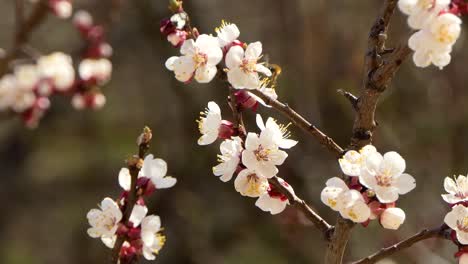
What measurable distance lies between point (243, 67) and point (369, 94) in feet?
0.69

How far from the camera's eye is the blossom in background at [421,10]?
1037mm

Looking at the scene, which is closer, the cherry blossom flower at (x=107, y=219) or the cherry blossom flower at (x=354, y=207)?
the cherry blossom flower at (x=354, y=207)

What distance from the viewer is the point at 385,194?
1074mm

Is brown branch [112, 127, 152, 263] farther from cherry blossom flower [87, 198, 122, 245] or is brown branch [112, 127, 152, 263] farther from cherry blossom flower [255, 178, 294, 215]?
cherry blossom flower [255, 178, 294, 215]

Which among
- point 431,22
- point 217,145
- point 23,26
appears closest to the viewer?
point 431,22

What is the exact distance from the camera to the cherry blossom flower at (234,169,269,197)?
3.79 ft

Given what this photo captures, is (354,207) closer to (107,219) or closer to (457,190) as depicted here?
(457,190)

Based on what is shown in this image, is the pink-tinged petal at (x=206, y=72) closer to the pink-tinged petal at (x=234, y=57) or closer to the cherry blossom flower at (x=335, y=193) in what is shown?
the pink-tinged petal at (x=234, y=57)

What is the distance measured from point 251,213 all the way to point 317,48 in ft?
3.25

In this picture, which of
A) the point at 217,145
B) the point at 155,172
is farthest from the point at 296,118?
the point at 217,145

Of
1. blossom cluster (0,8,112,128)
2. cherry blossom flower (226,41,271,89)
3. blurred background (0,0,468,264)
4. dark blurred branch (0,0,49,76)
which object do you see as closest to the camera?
cherry blossom flower (226,41,271,89)

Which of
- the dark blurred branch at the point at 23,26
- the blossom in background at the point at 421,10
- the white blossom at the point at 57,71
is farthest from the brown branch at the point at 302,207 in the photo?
the white blossom at the point at 57,71

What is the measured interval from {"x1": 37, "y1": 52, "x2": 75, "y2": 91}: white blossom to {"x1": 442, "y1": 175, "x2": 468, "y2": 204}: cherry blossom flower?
1.77m

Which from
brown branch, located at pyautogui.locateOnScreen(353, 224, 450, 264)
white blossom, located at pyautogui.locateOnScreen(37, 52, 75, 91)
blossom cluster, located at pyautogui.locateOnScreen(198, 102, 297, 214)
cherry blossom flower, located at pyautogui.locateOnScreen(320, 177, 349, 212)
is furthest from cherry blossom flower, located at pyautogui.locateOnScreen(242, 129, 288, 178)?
white blossom, located at pyautogui.locateOnScreen(37, 52, 75, 91)
